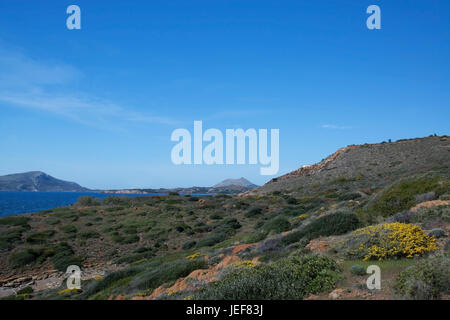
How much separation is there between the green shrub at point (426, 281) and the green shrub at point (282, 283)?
4.65ft

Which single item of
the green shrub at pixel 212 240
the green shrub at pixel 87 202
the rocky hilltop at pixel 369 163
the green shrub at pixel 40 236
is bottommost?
the green shrub at pixel 40 236

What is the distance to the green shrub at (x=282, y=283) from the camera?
5836mm

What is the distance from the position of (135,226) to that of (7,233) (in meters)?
10.6

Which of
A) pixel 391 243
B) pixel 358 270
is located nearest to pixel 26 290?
pixel 358 270

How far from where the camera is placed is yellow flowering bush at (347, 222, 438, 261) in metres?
7.52

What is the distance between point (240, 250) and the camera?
45.9ft

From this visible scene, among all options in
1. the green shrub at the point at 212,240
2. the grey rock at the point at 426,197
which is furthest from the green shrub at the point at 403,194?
the green shrub at the point at 212,240

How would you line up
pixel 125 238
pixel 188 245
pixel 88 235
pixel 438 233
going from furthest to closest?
pixel 88 235
pixel 125 238
pixel 188 245
pixel 438 233

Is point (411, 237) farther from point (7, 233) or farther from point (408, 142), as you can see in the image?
point (408, 142)

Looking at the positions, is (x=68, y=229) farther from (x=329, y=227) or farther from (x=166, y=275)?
(x=329, y=227)

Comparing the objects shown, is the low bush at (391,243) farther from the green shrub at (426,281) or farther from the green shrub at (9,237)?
the green shrub at (9,237)

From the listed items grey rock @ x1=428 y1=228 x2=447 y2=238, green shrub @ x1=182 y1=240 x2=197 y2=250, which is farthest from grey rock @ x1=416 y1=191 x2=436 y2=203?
green shrub @ x1=182 y1=240 x2=197 y2=250

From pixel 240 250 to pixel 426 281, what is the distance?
9.55 m
